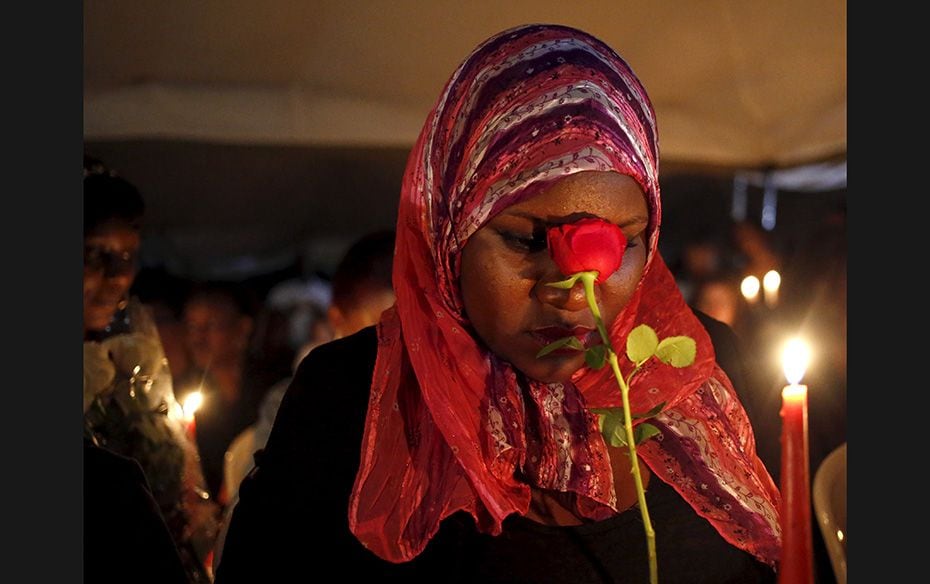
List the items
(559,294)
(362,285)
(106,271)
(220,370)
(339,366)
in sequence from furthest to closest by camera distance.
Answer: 1. (220,370)
2. (362,285)
3. (106,271)
4. (339,366)
5. (559,294)

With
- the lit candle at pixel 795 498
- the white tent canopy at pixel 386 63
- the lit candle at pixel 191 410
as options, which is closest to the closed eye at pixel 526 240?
the lit candle at pixel 795 498

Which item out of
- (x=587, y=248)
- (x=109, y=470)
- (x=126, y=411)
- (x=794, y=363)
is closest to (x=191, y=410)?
(x=126, y=411)

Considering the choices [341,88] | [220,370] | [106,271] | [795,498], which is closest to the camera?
[795,498]

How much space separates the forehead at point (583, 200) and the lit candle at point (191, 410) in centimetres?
73

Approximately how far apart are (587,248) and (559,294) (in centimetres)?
13

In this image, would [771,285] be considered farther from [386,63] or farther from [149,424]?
[149,424]

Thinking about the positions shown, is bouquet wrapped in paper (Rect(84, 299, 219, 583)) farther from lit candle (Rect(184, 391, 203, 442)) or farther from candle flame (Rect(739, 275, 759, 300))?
candle flame (Rect(739, 275, 759, 300))

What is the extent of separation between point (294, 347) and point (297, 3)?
116 cm

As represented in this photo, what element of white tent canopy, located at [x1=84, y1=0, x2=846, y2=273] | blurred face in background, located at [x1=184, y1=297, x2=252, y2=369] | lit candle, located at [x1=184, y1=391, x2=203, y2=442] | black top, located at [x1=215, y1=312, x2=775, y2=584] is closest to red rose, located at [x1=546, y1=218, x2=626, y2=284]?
black top, located at [x1=215, y1=312, x2=775, y2=584]

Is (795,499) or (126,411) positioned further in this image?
(126,411)

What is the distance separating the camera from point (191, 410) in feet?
5.30

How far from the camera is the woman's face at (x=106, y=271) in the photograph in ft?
4.82

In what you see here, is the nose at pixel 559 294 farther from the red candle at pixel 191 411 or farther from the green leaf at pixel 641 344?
the red candle at pixel 191 411

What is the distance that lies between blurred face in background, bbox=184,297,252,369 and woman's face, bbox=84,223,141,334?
1.30 ft
